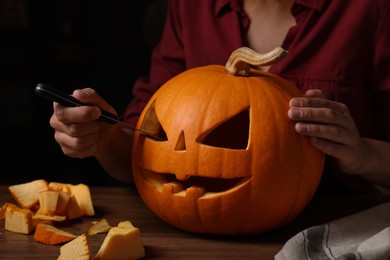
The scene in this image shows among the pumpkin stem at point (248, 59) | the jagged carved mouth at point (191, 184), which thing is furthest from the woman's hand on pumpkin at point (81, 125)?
the pumpkin stem at point (248, 59)

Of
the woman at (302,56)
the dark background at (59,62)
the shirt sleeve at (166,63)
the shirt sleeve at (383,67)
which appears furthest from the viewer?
the dark background at (59,62)

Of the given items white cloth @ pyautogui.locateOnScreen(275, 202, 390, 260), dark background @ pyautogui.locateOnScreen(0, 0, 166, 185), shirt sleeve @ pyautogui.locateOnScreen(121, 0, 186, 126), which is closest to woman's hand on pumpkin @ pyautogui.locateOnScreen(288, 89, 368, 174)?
white cloth @ pyautogui.locateOnScreen(275, 202, 390, 260)

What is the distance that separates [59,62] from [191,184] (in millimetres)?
2362

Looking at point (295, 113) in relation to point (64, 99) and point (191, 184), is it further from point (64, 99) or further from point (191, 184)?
point (64, 99)

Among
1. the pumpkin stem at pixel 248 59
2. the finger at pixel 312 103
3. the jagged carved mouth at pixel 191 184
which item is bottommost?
the jagged carved mouth at pixel 191 184

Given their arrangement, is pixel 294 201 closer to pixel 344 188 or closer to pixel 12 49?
pixel 344 188

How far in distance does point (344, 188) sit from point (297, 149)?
1.51 ft

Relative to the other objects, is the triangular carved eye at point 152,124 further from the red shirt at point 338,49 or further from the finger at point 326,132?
the red shirt at point 338,49

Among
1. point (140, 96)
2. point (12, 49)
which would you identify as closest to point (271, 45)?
point (140, 96)

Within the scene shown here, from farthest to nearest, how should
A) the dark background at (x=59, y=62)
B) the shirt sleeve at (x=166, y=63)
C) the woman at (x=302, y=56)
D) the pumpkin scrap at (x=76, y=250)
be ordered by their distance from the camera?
the dark background at (x=59, y=62) < the shirt sleeve at (x=166, y=63) < the woman at (x=302, y=56) < the pumpkin scrap at (x=76, y=250)

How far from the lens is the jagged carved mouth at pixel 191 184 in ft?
2.77

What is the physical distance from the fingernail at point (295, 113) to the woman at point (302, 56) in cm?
Result: 9

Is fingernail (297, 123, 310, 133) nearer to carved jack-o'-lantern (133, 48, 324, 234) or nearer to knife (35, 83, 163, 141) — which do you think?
carved jack-o'-lantern (133, 48, 324, 234)

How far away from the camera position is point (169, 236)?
88 cm
